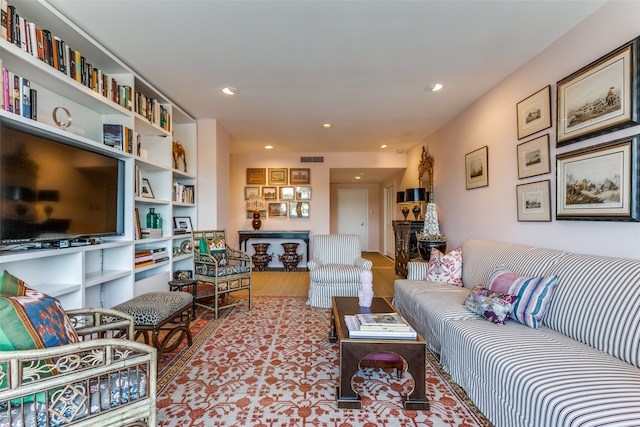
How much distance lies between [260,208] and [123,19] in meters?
3.91

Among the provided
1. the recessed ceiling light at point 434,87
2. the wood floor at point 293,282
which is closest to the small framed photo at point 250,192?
the wood floor at point 293,282

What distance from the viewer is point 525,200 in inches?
101

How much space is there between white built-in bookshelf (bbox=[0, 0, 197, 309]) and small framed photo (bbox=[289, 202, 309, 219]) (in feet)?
7.73

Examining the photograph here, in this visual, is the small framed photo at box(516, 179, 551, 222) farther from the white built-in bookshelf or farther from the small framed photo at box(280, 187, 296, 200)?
the small framed photo at box(280, 187, 296, 200)

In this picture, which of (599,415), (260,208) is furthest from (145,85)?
(599,415)

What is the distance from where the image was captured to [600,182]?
1.87 metres

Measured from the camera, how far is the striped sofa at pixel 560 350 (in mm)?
1108

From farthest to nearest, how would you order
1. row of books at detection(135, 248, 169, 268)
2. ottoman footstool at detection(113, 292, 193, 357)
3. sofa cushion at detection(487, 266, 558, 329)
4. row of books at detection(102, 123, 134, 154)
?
1. row of books at detection(135, 248, 169, 268)
2. row of books at detection(102, 123, 134, 154)
3. ottoman footstool at detection(113, 292, 193, 357)
4. sofa cushion at detection(487, 266, 558, 329)

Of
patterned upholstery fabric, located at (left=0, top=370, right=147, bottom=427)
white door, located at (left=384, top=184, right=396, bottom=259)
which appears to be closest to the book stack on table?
patterned upholstery fabric, located at (left=0, top=370, right=147, bottom=427)

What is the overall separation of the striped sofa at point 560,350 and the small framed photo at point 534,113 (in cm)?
104

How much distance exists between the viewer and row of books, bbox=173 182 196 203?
353cm

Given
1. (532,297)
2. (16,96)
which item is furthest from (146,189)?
(532,297)

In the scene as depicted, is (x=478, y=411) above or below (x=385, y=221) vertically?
below

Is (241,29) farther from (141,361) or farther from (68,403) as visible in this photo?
(68,403)
